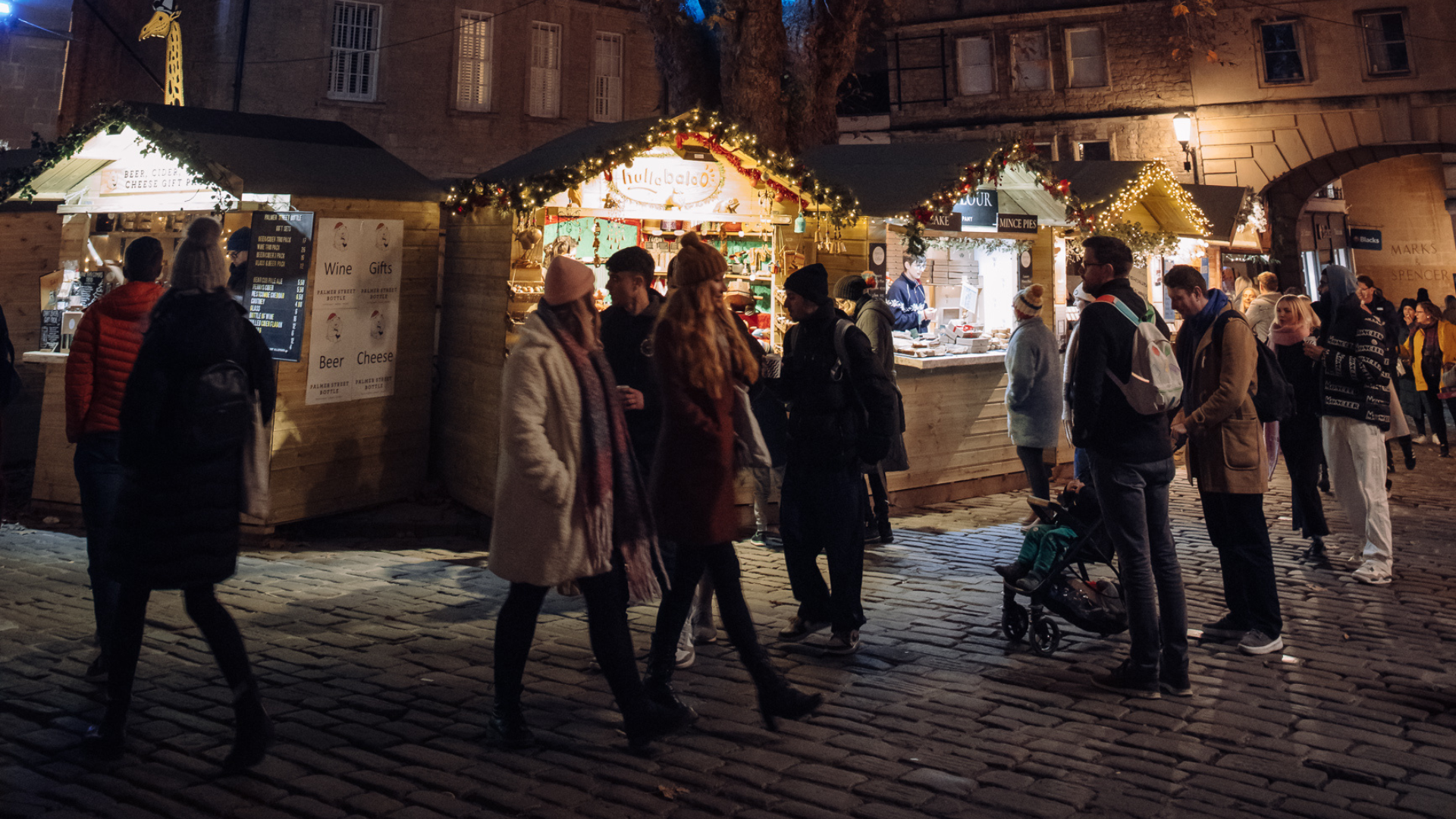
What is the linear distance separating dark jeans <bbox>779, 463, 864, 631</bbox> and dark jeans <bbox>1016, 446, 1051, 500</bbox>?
3540mm

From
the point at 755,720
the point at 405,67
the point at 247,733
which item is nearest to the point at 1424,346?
the point at 755,720

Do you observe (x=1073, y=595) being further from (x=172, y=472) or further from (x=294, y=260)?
(x=294, y=260)

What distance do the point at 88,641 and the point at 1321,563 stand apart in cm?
762

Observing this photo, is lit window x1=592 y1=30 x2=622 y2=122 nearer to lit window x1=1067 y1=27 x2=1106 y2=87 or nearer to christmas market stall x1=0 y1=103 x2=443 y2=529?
lit window x1=1067 y1=27 x2=1106 y2=87

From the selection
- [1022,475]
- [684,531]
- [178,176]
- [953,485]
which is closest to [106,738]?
[684,531]

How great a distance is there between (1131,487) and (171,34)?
12.5m

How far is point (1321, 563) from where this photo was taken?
7.60m

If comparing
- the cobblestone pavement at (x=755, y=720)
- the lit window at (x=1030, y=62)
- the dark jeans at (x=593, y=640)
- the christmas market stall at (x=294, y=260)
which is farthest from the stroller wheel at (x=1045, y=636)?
the lit window at (x=1030, y=62)

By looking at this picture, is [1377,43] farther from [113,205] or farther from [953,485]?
[113,205]

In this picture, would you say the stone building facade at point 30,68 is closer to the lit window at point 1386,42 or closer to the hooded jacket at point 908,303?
the hooded jacket at point 908,303

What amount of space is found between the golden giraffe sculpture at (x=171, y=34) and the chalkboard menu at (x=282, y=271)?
17.2 ft

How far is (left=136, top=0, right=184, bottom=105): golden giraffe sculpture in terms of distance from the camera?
12062mm

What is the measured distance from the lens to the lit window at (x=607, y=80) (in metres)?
21.8

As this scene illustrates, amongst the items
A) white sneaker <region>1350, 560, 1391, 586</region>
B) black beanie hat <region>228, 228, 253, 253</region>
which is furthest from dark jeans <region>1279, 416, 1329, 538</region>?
black beanie hat <region>228, 228, 253, 253</region>
